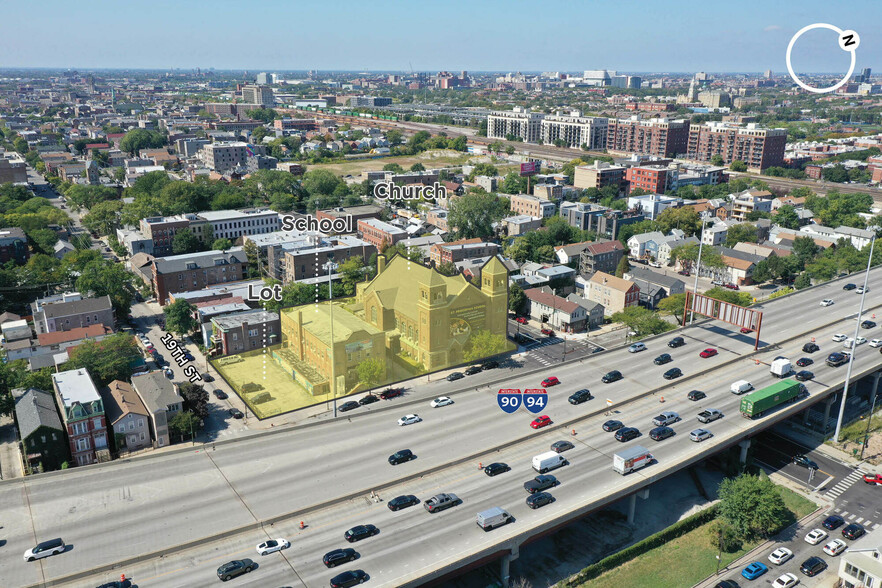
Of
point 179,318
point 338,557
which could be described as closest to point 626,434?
point 338,557

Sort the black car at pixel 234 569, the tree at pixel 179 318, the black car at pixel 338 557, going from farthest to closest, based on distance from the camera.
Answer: the tree at pixel 179 318
the black car at pixel 338 557
the black car at pixel 234 569

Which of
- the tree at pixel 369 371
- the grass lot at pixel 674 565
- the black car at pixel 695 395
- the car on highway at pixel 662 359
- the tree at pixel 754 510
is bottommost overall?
the grass lot at pixel 674 565

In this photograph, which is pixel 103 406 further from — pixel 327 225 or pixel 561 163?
pixel 561 163

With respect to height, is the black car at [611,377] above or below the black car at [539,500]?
above

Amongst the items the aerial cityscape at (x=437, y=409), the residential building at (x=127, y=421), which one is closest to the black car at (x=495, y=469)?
the aerial cityscape at (x=437, y=409)

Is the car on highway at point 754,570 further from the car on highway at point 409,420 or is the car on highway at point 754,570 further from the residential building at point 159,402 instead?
the residential building at point 159,402

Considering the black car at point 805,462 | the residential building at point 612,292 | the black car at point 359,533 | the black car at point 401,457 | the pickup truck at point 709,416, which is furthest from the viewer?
the residential building at point 612,292
